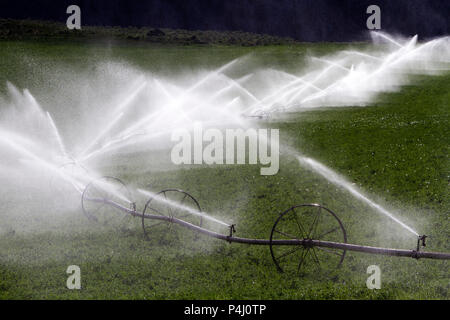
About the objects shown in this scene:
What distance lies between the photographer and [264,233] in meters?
15.2

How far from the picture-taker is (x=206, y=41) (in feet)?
294

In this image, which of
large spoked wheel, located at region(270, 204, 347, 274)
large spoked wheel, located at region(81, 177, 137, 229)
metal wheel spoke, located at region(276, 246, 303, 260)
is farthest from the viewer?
large spoked wheel, located at region(81, 177, 137, 229)

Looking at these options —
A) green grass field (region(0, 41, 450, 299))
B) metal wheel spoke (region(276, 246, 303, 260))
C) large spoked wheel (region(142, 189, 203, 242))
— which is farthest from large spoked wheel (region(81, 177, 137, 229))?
metal wheel spoke (region(276, 246, 303, 260))

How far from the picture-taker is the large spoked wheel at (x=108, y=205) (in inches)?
631

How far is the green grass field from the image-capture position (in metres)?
11.7

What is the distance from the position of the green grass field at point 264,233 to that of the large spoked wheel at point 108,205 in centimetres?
54

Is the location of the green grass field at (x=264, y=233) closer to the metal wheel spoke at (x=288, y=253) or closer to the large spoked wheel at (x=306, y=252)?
the large spoked wheel at (x=306, y=252)

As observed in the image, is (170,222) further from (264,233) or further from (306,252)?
(306,252)

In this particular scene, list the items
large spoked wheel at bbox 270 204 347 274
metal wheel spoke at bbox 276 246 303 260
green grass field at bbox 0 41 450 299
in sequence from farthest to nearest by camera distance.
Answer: metal wheel spoke at bbox 276 246 303 260 < large spoked wheel at bbox 270 204 347 274 < green grass field at bbox 0 41 450 299

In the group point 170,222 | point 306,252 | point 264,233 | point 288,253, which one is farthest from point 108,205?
point 306,252

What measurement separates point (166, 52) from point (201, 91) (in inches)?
903

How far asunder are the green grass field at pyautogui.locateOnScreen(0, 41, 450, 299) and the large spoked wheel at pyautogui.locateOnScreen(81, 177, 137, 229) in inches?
21.2

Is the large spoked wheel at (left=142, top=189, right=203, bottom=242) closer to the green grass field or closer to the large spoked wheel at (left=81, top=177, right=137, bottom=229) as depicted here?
the green grass field

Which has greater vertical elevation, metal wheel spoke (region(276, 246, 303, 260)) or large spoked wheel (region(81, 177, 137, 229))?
large spoked wheel (region(81, 177, 137, 229))
